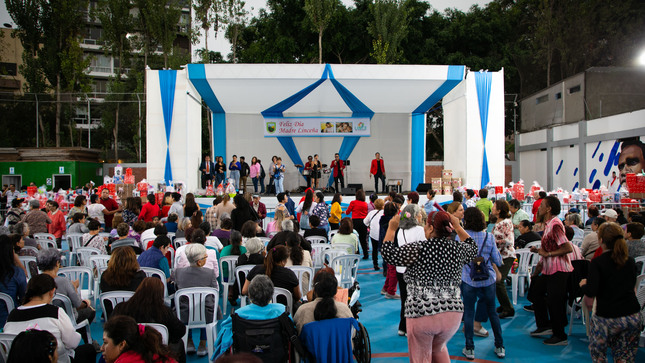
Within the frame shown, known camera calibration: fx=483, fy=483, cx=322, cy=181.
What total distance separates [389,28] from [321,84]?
363 inches

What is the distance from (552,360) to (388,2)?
19269 mm

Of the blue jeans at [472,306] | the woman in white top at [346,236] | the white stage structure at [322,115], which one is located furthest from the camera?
the white stage structure at [322,115]

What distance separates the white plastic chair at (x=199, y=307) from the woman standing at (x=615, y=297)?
2604 mm

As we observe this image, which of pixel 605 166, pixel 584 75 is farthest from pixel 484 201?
pixel 584 75

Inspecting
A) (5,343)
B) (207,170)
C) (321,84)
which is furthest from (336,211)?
(207,170)

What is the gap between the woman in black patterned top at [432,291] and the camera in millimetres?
2697

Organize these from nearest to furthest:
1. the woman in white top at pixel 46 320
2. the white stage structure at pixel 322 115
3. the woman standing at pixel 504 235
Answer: the woman in white top at pixel 46 320, the woman standing at pixel 504 235, the white stage structure at pixel 322 115

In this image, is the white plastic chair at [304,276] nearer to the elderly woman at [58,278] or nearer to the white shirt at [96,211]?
the elderly woman at [58,278]

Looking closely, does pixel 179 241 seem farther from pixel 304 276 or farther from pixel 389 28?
pixel 389 28

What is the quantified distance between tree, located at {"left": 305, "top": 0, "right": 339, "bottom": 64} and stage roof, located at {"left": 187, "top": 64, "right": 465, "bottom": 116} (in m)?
7.00

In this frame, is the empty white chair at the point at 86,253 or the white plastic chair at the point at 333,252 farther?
the white plastic chair at the point at 333,252

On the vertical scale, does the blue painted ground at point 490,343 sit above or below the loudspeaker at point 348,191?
below

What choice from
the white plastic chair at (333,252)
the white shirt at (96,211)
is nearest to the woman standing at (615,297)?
the white plastic chair at (333,252)

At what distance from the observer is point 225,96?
13531mm
